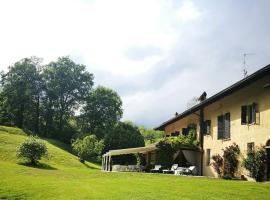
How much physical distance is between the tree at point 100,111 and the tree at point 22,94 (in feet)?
35.5

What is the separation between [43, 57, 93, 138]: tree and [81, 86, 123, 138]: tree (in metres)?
2.23

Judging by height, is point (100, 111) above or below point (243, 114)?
above

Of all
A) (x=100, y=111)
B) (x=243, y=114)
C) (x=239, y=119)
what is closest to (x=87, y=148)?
(x=100, y=111)

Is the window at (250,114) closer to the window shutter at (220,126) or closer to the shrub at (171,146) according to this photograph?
the window shutter at (220,126)

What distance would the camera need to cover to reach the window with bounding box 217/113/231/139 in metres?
29.0

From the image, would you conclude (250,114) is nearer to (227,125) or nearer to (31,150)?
(227,125)

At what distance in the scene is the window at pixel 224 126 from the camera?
29047 mm

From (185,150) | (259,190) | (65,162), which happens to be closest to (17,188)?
(259,190)

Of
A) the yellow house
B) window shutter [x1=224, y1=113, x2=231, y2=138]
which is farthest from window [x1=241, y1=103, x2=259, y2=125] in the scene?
window shutter [x1=224, y1=113, x2=231, y2=138]

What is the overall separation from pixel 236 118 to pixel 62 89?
6137cm

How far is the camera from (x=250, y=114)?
84.6ft

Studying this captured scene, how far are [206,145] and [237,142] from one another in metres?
5.86

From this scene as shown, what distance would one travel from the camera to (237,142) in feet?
90.1

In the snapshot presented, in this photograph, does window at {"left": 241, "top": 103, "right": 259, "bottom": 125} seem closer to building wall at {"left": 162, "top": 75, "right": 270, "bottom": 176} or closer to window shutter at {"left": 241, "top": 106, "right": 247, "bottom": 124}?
window shutter at {"left": 241, "top": 106, "right": 247, "bottom": 124}
